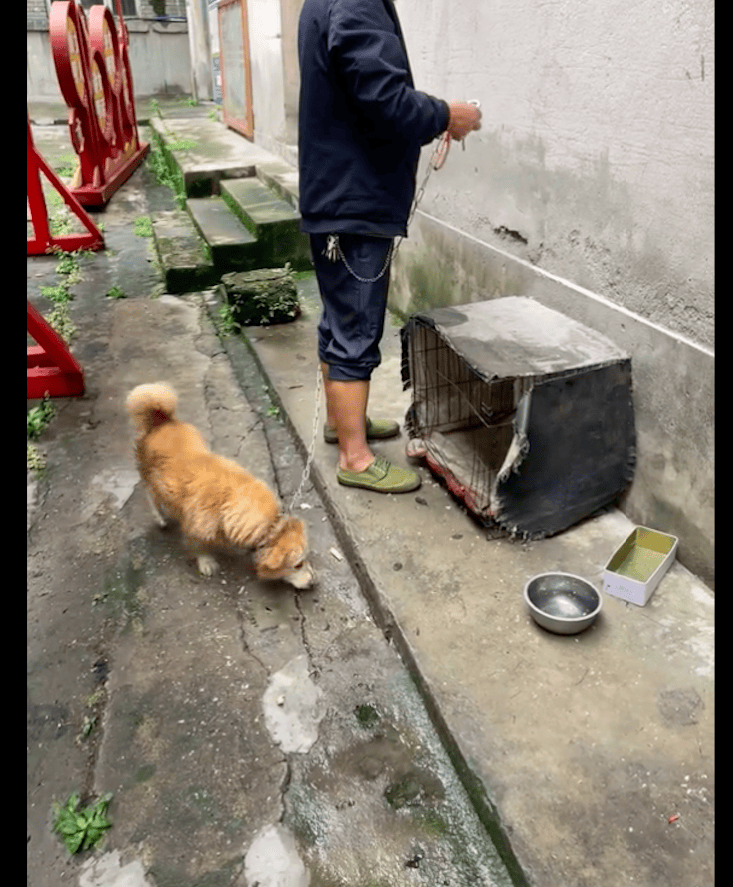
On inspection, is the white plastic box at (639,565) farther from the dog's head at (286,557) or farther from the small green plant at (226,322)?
the small green plant at (226,322)

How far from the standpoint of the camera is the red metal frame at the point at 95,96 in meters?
8.49

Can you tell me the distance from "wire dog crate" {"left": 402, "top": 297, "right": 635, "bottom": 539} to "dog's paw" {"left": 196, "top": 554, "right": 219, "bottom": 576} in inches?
45.1

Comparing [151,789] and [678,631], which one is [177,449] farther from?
[678,631]

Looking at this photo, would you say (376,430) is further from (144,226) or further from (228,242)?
(144,226)

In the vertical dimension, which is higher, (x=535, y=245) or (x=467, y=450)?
(x=535, y=245)

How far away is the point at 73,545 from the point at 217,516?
36.8 inches

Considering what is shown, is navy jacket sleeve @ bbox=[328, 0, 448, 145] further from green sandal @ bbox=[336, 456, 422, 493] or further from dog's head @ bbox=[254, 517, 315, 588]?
dog's head @ bbox=[254, 517, 315, 588]

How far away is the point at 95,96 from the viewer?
32.7 ft

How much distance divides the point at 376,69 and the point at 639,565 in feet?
7.12

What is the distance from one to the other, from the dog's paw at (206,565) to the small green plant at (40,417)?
1816 millimetres

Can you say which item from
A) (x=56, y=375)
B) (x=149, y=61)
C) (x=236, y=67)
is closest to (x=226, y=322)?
(x=56, y=375)

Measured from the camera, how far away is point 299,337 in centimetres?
538

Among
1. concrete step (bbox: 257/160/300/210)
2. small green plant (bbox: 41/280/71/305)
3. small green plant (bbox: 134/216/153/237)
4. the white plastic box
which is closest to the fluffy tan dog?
the white plastic box

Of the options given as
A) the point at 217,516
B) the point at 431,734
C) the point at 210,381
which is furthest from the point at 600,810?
the point at 210,381
